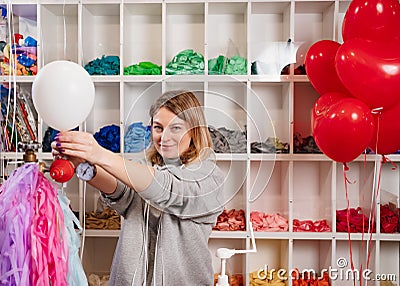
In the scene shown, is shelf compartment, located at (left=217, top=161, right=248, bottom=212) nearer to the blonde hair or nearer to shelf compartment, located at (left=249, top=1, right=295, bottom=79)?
the blonde hair

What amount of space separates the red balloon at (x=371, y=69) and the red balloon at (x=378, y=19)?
34mm

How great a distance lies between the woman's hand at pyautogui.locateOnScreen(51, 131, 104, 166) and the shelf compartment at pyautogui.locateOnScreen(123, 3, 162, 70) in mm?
1199

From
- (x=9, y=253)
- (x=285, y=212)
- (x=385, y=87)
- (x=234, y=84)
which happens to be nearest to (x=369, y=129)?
(x=385, y=87)

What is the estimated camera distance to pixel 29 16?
8.80 ft

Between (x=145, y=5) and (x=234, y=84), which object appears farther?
(x=145, y=5)

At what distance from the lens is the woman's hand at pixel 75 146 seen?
1533 millimetres

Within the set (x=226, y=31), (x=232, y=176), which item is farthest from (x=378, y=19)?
(x=226, y=31)

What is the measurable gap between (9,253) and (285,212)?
4.86ft

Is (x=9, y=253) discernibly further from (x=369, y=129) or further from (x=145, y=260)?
(x=369, y=129)

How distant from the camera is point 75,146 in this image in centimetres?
154

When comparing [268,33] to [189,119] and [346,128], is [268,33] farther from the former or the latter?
[189,119]

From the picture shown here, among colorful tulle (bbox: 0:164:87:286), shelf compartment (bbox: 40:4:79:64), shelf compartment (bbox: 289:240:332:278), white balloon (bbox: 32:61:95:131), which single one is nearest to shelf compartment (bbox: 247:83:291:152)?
shelf compartment (bbox: 289:240:332:278)

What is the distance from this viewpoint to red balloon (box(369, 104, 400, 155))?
2051mm

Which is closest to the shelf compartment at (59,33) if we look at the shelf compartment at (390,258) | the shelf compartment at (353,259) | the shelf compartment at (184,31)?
the shelf compartment at (184,31)
